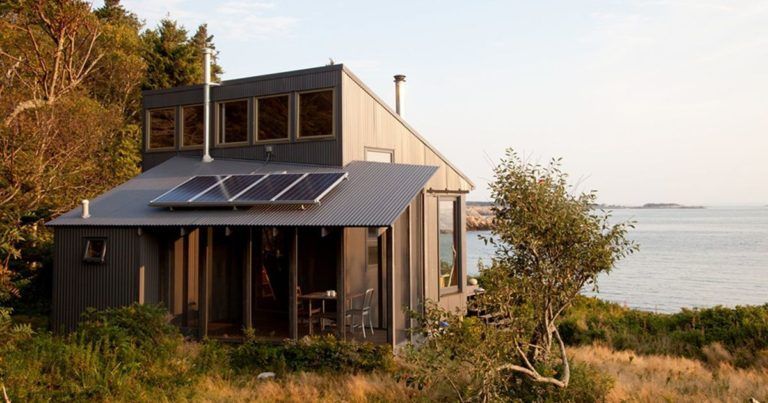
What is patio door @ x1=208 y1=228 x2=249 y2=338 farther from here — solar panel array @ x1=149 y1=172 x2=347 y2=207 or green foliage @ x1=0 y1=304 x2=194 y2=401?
green foliage @ x1=0 y1=304 x2=194 y2=401

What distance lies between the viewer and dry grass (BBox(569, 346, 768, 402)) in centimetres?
817

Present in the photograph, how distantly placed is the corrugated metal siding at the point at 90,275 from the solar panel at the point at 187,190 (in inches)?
32.6

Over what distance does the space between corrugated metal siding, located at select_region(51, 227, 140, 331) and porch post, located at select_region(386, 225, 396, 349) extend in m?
4.81

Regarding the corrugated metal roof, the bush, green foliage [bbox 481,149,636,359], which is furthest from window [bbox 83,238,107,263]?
the bush

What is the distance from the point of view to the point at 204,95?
1472 cm

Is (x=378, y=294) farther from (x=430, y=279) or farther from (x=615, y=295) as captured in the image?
(x=615, y=295)

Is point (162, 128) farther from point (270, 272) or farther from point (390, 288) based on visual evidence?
point (390, 288)

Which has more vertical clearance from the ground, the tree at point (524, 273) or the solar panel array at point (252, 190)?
the solar panel array at point (252, 190)

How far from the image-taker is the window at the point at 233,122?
14.4 m

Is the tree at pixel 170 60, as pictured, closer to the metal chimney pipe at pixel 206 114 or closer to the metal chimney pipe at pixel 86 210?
the metal chimney pipe at pixel 206 114

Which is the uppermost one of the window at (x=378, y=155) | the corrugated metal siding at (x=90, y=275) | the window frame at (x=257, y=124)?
the window frame at (x=257, y=124)

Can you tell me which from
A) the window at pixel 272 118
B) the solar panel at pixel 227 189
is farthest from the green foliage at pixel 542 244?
the window at pixel 272 118

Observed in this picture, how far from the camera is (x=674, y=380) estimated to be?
9.52 metres

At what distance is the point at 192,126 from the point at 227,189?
13.3 ft
